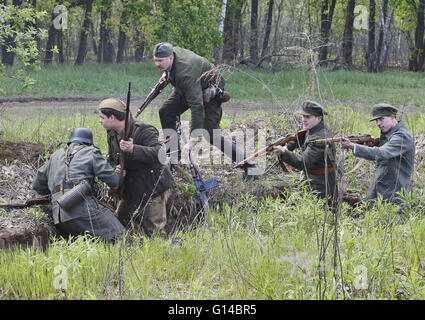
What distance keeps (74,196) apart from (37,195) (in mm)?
1302

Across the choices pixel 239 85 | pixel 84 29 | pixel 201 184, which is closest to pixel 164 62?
pixel 201 184

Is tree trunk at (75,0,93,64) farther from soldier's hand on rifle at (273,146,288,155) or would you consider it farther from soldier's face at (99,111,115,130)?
soldier's hand on rifle at (273,146,288,155)

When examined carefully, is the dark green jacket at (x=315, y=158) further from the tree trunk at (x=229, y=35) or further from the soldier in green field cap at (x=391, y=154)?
the tree trunk at (x=229, y=35)

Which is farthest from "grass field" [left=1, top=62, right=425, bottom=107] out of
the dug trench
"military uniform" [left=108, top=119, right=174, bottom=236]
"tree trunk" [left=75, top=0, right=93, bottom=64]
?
"military uniform" [left=108, top=119, right=174, bottom=236]

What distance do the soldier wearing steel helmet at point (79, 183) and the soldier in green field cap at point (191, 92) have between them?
1247 mm

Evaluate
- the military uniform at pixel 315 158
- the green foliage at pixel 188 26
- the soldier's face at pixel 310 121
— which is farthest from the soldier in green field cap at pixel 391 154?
the green foliage at pixel 188 26

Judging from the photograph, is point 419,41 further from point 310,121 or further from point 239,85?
point 310,121

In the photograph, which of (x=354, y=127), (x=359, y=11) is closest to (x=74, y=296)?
(x=354, y=127)

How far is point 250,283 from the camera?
4.04 meters

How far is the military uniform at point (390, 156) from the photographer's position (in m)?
6.33

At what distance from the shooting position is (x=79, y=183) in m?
5.71

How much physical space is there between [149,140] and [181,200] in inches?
55.5

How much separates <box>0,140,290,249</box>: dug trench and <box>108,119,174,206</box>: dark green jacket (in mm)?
488
